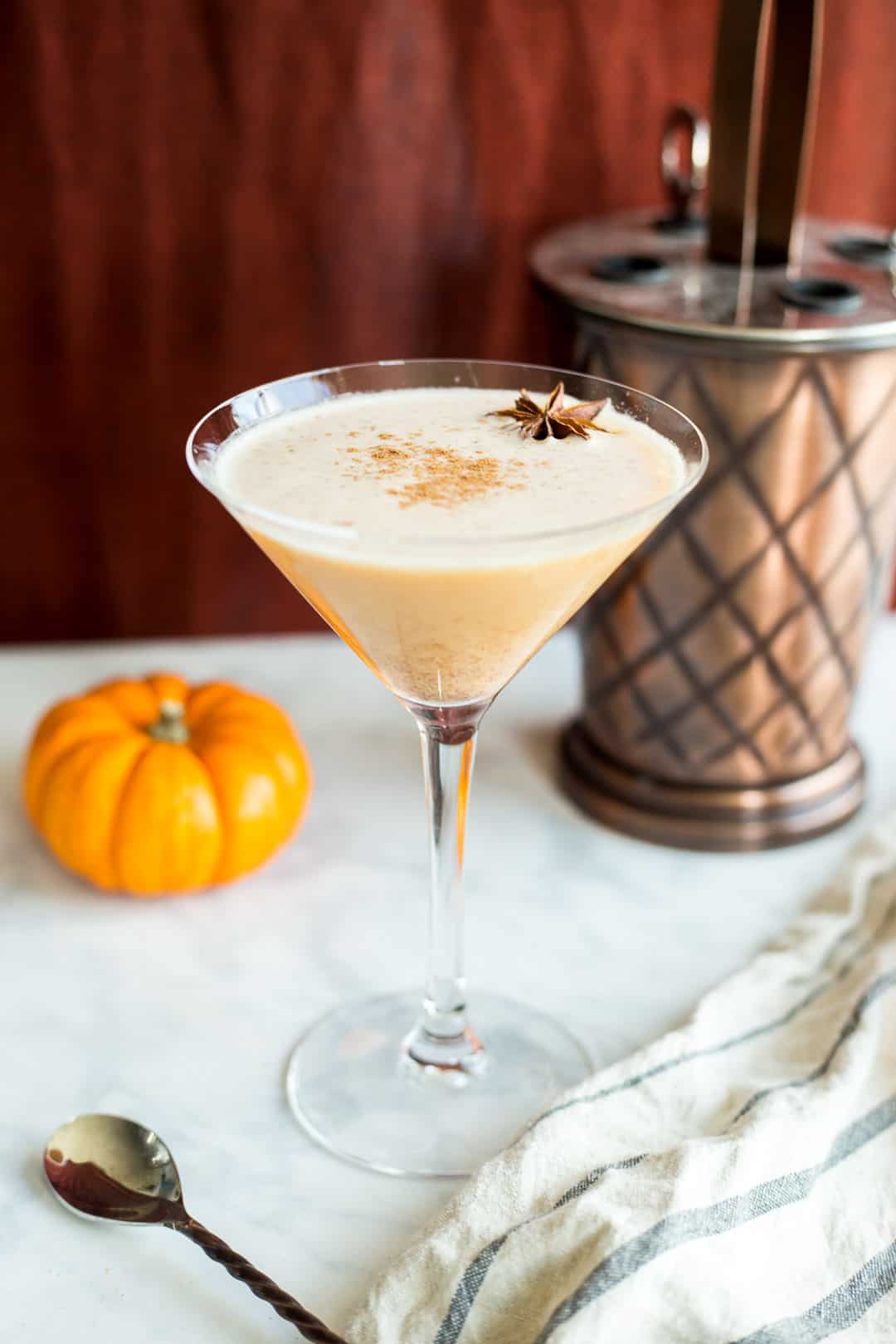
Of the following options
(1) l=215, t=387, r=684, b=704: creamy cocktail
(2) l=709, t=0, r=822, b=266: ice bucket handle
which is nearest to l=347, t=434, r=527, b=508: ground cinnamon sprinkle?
(1) l=215, t=387, r=684, b=704: creamy cocktail

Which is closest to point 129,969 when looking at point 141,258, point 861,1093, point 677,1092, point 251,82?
point 677,1092

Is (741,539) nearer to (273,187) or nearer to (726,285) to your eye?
(726,285)

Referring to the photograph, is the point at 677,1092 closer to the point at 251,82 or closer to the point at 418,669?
the point at 418,669

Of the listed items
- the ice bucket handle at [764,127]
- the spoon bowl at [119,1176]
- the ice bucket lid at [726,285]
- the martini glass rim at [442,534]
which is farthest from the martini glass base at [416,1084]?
the ice bucket handle at [764,127]

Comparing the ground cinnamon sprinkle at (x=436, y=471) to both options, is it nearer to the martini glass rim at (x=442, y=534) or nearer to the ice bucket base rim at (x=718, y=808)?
the martini glass rim at (x=442, y=534)

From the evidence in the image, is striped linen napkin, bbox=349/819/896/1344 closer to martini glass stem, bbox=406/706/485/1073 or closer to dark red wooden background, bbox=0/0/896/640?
martini glass stem, bbox=406/706/485/1073
